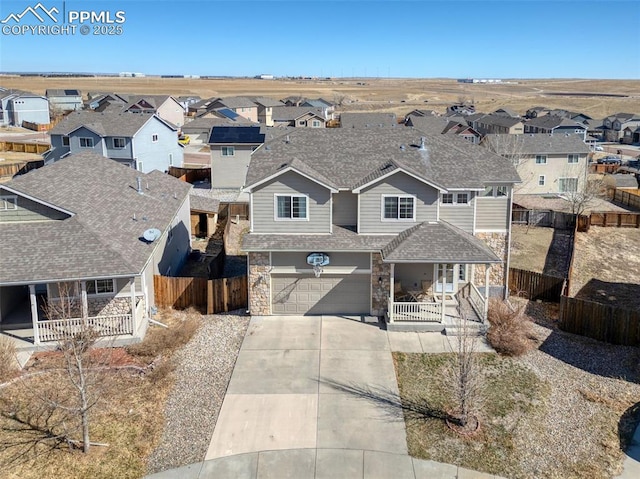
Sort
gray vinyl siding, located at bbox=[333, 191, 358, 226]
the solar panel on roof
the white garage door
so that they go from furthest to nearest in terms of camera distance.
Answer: the solar panel on roof
gray vinyl siding, located at bbox=[333, 191, 358, 226]
the white garage door

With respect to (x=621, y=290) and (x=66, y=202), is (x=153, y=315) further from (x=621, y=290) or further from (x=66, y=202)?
(x=621, y=290)

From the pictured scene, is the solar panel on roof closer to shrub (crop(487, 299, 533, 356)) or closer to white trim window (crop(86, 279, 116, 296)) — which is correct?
white trim window (crop(86, 279, 116, 296))

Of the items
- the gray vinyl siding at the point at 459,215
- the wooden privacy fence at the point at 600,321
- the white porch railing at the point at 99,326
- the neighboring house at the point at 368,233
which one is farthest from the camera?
the gray vinyl siding at the point at 459,215

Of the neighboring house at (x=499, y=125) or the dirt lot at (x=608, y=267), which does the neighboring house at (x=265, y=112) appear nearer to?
the neighboring house at (x=499, y=125)

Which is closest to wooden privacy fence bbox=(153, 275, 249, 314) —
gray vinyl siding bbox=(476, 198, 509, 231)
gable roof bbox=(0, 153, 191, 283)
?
gable roof bbox=(0, 153, 191, 283)

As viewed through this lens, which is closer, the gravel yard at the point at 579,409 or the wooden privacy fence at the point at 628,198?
the gravel yard at the point at 579,409

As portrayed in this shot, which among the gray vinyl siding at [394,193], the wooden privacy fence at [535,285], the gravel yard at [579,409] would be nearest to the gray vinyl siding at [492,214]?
the wooden privacy fence at [535,285]

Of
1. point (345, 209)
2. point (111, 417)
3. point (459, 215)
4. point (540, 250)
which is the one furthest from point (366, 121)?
point (111, 417)

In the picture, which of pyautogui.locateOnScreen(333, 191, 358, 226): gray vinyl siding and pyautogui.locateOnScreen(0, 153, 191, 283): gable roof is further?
pyautogui.locateOnScreen(333, 191, 358, 226): gray vinyl siding

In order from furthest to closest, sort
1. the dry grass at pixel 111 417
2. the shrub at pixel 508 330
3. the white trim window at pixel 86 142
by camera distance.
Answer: the white trim window at pixel 86 142 < the shrub at pixel 508 330 < the dry grass at pixel 111 417
